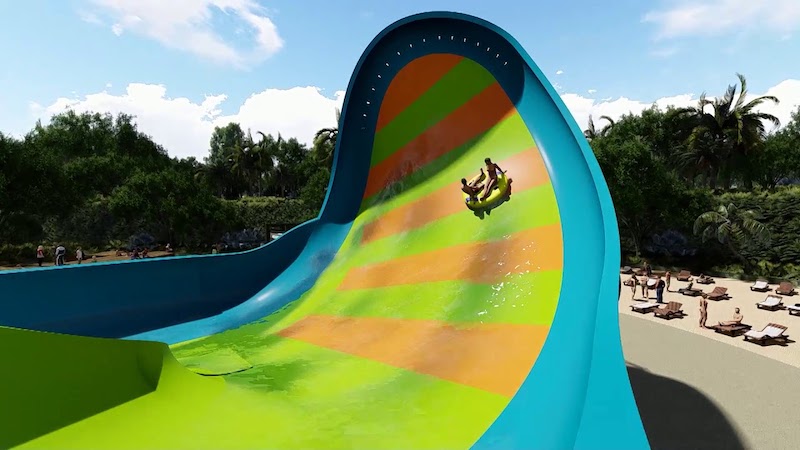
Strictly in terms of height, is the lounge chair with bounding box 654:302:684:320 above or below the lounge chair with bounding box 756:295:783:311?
below

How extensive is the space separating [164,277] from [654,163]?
2837 cm

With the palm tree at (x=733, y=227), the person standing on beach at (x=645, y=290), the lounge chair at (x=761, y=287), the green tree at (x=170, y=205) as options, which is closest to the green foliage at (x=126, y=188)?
the green tree at (x=170, y=205)

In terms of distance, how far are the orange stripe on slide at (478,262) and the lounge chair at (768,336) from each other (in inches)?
433

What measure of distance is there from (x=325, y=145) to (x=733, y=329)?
3089cm

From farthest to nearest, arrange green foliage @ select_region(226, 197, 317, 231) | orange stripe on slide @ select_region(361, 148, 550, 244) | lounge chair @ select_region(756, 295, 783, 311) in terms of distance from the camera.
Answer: green foliage @ select_region(226, 197, 317, 231)
lounge chair @ select_region(756, 295, 783, 311)
orange stripe on slide @ select_region(361, 148, 550, 244)

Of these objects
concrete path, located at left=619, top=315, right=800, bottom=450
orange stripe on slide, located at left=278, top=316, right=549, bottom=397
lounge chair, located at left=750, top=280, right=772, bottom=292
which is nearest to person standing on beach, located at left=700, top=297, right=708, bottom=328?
concrete path, located at left=619, top=315, right=800, bottom=450

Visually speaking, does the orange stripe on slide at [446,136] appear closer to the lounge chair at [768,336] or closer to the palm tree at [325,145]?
the lounge chair at [768,336]

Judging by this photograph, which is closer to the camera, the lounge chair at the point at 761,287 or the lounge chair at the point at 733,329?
the lounge chair at the point at 733,329

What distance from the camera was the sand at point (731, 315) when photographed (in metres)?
11.9

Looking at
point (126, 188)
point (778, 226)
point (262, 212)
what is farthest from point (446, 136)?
point (262, 212)

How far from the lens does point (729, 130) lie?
112 ft

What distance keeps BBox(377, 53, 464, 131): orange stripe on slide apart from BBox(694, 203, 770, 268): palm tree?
74.7 ft

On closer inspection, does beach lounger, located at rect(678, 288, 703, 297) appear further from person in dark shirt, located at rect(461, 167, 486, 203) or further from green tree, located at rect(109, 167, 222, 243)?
green tree, located at rect(109, 167, 222, 243)

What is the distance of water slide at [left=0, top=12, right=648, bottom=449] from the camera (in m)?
3.93
